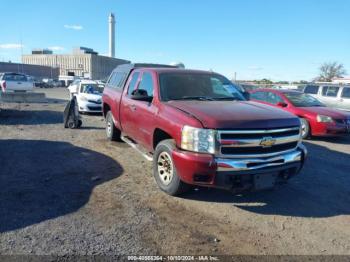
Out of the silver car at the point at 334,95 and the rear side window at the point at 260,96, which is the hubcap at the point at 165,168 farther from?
the silver car at the point at 334,95

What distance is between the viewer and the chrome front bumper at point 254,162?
12.7 feet

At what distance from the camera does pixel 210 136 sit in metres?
3.90

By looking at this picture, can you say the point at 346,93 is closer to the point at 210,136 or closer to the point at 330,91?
the point at 330,91

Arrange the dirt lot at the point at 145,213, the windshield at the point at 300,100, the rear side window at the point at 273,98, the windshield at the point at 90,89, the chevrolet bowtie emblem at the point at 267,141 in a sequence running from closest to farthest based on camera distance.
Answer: the dirt lot at the point at 145,213 → the chevrolet bowtie emblem at the point at 267,141 → the windshield at the point at 300,100 → the rear side window at the point at 273,98 → the windshield at the point at 90,89

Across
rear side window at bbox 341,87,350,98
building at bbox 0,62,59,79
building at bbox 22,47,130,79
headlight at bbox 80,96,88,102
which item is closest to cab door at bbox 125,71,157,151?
headlight at bbox 80,96,88,102

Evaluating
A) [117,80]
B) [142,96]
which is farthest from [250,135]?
[117,80]

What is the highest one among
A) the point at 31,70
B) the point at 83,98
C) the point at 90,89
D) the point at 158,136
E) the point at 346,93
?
the point at 346,93

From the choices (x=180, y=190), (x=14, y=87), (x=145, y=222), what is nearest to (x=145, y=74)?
(x=180, y=190)

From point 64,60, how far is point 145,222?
128616mm

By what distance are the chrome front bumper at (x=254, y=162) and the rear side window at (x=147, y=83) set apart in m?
2.04

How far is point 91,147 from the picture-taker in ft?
24.8

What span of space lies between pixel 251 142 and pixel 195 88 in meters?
1.81

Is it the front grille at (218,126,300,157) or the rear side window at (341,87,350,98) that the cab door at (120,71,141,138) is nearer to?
the front grille at (218,126,300,157)

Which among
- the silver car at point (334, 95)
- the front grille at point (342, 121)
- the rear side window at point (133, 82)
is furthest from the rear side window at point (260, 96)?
the rear side window at point (133, 82)
